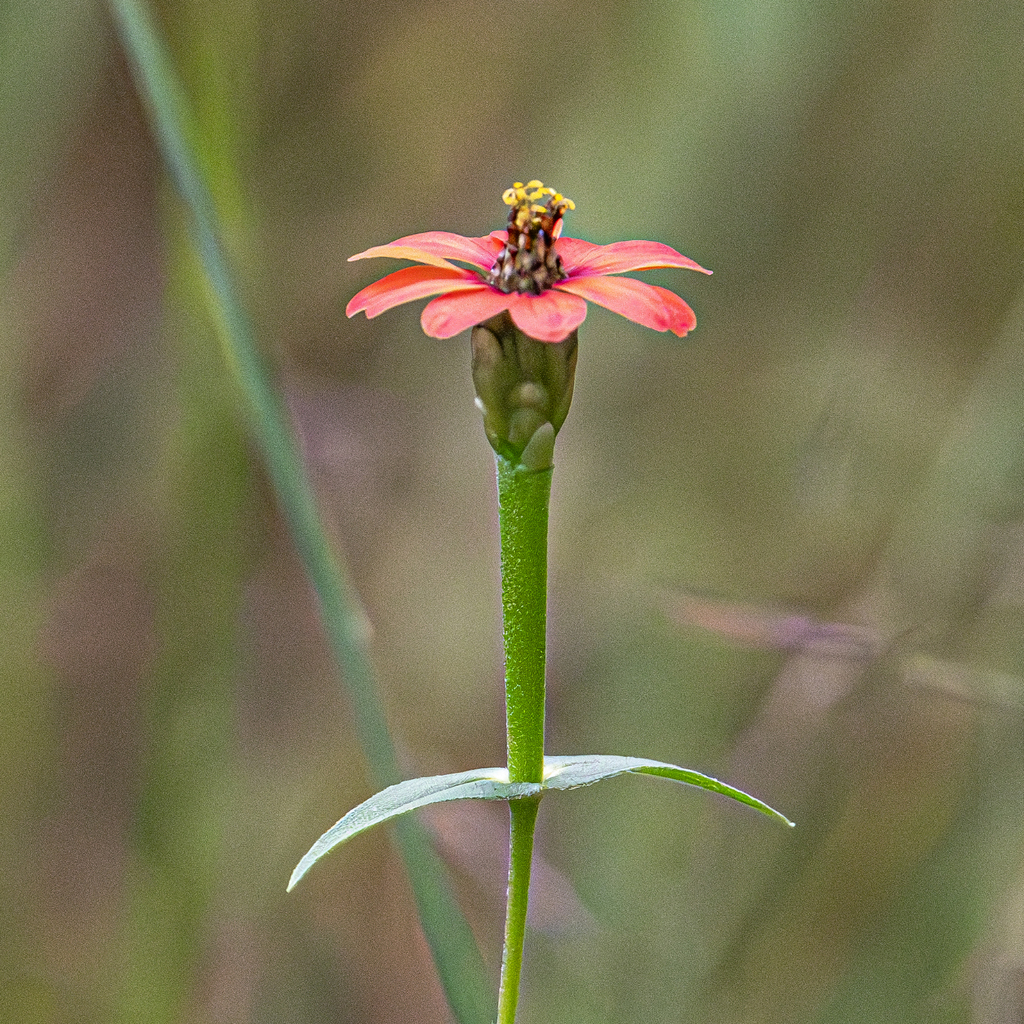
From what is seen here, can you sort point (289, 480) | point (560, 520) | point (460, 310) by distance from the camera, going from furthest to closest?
1. point (560, 520)
2. point (289, 480)
3. point (460, 310)

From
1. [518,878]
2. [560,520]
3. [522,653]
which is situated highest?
[560,520]

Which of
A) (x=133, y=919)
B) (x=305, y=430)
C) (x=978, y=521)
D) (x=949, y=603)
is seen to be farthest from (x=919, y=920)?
(x=305, y=430)

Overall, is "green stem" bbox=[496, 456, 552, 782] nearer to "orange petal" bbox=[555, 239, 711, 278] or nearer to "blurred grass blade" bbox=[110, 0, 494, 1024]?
"orange petal" bbox=[555, 239, 711, 278]

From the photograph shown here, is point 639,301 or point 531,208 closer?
point 639,301

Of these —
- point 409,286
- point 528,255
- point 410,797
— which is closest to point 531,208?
point 528,255

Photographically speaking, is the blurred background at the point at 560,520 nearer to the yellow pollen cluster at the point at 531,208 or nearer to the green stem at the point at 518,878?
the yellow pollen cluster at the point at 531,208

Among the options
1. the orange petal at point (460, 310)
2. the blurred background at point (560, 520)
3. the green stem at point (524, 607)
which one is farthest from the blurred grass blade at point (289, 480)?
the orange petal at point (460, 310)

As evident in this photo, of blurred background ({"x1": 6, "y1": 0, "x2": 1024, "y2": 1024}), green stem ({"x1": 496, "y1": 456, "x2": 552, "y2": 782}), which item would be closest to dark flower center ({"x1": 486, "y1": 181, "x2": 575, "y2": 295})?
green stem ({"x1": 496, "y1": 456, "x2": 552, "y2": 782})

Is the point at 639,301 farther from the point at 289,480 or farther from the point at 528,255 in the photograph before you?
the point at 289,480

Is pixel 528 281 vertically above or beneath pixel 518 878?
above
